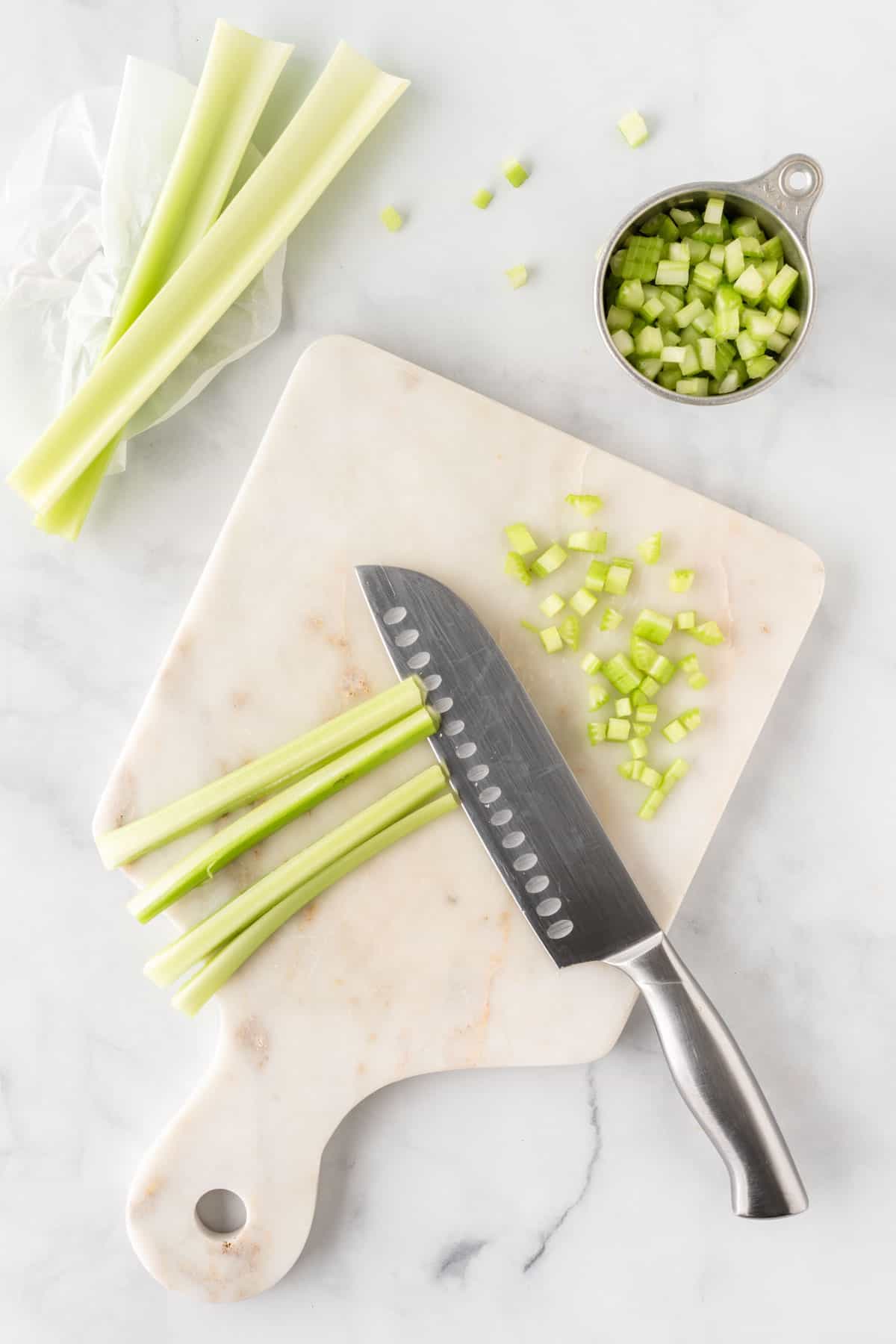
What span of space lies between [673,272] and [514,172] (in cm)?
38

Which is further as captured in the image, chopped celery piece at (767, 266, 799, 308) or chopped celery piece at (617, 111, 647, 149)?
chopped celery piece at (617, 111, 647, 149)

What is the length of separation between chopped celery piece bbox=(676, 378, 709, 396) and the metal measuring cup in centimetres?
5

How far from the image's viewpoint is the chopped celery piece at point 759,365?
1.77 m

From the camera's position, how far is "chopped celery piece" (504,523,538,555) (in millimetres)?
1805

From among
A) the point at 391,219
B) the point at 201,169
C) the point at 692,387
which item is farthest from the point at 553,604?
the point at 201,169

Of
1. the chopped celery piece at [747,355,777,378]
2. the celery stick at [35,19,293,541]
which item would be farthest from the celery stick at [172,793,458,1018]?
the chopped celery piece at [747,355,777,378]

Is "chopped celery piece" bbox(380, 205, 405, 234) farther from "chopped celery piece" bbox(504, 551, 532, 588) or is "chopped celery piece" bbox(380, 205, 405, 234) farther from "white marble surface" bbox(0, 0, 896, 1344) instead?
"chopped celery piece" bbox(504, 551, 532, 588)

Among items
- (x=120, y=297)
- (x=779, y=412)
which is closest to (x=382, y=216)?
(x=120, y=297)

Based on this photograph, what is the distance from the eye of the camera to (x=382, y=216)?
6.20 feet

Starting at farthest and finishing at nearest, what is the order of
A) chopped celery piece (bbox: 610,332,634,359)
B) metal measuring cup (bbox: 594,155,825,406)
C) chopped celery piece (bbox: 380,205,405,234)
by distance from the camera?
chopped celery piece (bbox: 380,205,405,234) < chopped celery piece (bbox: 610,332,634,359) < metal measuring cup (bbox: 594,155,825,406)

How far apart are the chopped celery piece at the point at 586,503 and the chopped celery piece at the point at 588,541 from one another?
0.04m

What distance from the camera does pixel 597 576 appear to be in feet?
5.94

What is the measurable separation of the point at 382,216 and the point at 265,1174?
182cm

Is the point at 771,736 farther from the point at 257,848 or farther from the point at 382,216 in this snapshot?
the point at 382,216
